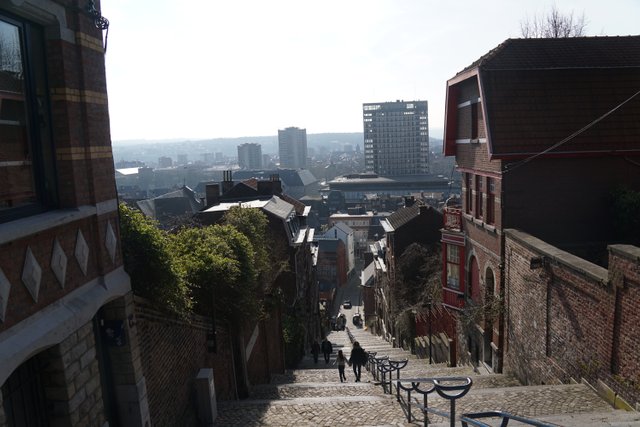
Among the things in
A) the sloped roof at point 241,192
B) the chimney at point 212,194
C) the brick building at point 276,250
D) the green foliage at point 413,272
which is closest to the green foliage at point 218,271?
the brick building at point 276,250

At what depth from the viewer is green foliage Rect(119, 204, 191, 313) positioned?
9.03 metres

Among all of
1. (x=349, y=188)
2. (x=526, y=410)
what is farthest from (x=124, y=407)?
(x=349, y=188)

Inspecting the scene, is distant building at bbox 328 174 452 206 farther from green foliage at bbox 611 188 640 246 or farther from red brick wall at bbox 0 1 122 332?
red brick wall at bbox 0 1 122 332

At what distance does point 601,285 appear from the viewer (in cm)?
1065

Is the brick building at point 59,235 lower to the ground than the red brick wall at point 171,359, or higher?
higher

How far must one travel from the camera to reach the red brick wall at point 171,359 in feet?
27.9

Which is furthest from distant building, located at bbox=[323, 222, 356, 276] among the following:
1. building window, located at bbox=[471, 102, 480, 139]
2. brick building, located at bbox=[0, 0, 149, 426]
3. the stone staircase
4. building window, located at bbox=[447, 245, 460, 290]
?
brick building, located at bbox=[0, 0, 149, 426]

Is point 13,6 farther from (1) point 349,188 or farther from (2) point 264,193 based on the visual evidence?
(1) point 349,188

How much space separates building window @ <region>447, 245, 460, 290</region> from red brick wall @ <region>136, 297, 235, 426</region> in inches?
507

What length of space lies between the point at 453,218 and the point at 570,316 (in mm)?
10714

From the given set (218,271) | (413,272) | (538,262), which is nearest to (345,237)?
(413,272)

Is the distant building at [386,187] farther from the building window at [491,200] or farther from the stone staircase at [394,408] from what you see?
the stone staircase at [394,408]

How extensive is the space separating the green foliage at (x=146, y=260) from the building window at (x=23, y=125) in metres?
2.68

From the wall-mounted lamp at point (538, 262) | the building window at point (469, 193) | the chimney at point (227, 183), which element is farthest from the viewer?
the chimney at point (227, 183)
